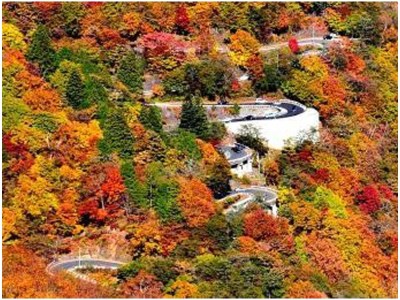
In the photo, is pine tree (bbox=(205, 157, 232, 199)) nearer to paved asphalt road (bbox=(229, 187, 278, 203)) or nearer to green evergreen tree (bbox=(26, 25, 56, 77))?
paved asphalt road (bbox=(229, 187, 278, 203))

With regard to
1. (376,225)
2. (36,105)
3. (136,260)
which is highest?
(36,105)

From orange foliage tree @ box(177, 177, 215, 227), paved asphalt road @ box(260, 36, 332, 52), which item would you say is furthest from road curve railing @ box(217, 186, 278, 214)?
paved asphalt road @ box(260, 36, 332, 52)

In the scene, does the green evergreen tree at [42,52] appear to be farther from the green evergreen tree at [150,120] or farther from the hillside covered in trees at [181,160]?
the green evergreen tree at [150,120]

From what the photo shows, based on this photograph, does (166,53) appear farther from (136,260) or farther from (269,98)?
(136,260)

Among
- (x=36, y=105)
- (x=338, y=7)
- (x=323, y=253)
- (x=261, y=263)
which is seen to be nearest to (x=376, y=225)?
(x=323, y=253)

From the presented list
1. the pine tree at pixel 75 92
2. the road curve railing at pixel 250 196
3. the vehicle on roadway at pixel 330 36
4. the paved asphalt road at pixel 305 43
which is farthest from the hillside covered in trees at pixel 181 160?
the vehicle on roadway at pixel 330 36

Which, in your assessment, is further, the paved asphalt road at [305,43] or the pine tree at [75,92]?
the paved asphalt road at [305,43]
